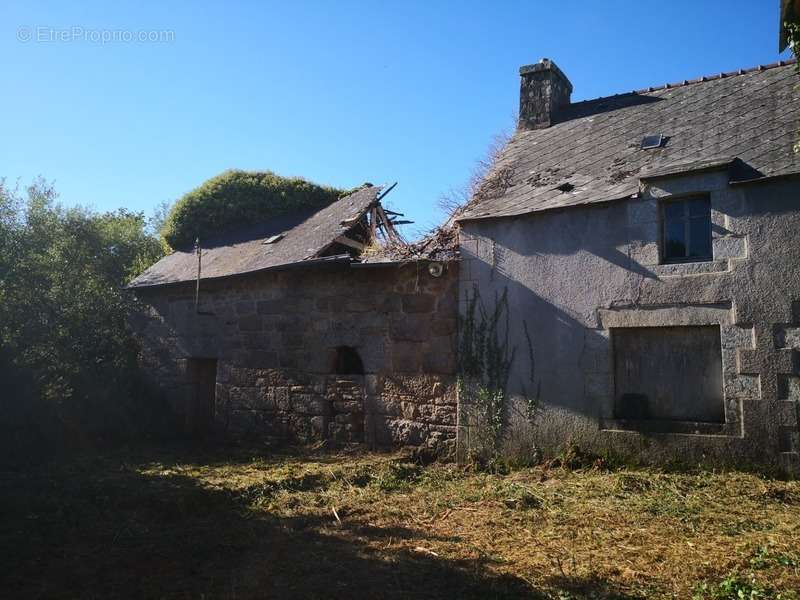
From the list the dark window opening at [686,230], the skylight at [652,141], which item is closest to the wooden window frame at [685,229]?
the dark window opening at [686,230]

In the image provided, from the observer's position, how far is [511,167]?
920cm

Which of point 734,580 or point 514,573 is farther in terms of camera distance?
point 514,573

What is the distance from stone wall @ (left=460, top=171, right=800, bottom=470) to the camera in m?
6.37

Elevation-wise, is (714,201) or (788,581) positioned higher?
(714,201)

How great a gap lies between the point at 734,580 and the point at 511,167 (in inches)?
254

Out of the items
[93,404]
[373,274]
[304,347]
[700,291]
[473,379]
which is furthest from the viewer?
[93,404]

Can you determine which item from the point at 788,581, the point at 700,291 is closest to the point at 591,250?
the point at 700,291

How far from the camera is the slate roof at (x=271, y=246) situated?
10.0 m

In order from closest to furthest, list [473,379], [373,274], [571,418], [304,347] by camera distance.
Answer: [571,418] < [473,379] < [373,274] < [304,347]

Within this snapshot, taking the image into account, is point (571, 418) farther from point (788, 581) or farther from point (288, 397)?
point (288, 397)

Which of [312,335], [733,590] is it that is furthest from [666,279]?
[312,335]

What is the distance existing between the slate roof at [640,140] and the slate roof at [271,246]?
262 cm

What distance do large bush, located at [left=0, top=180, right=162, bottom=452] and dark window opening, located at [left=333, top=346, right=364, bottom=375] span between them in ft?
12.7

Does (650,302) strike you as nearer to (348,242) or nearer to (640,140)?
(640,140)
